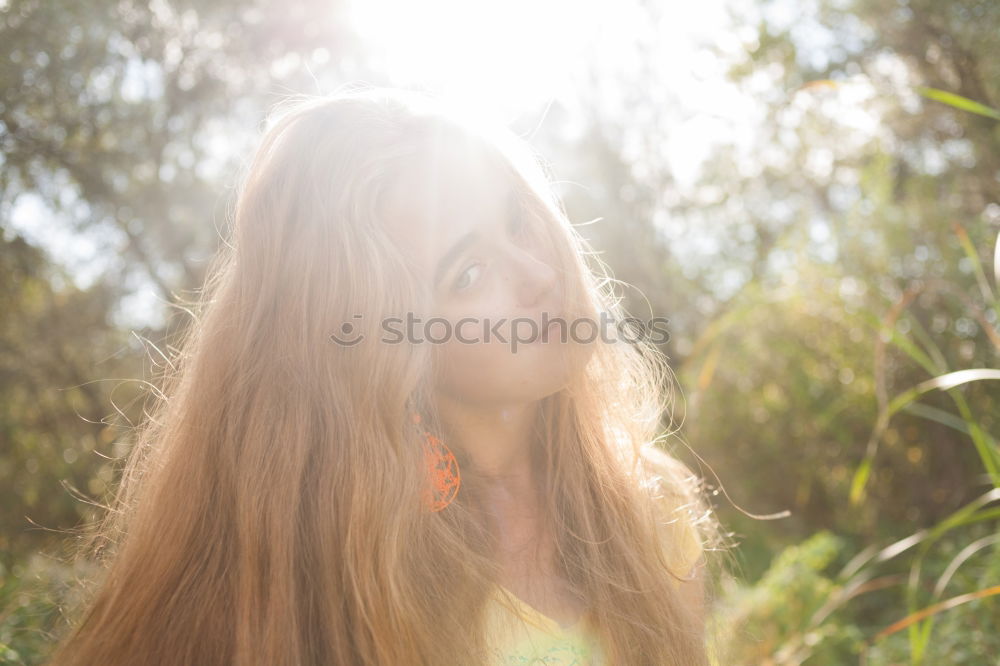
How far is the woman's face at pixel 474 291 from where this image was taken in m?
1.54

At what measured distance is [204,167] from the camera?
7.37 metres

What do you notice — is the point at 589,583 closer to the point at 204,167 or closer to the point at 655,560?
the point at 655,560

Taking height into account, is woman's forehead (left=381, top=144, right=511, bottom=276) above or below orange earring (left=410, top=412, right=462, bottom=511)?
above

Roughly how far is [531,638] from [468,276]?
73 centimetres

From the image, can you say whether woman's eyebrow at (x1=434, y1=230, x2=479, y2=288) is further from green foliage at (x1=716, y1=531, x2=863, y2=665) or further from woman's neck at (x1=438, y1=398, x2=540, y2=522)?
green foliage at (x1=716, y1=531, x2=863, y2=665)

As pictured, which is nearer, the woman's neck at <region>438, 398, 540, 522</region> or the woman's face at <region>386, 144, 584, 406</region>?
the woman's face at <region>386, 144, 584, 406</region>

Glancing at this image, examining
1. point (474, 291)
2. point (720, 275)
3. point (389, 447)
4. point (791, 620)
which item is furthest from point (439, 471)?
point (720, 275)

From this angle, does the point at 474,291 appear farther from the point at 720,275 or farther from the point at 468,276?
the point at 720,275

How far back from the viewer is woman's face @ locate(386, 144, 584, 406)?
5.06 feet

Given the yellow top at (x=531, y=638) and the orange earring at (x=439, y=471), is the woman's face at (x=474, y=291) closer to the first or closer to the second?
the orange earring at (x=439, y=471)

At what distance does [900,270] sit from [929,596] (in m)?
1.82

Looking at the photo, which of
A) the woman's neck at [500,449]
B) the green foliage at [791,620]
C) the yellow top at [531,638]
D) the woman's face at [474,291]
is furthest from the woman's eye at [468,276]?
the green foliage at [791,620]

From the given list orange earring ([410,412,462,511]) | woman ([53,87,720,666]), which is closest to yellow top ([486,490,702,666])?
woman ([53,87,720,666])

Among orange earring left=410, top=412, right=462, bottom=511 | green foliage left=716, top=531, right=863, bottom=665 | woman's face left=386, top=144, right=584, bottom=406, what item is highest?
woman's face left=386, top=144, right=584, bottom=406
